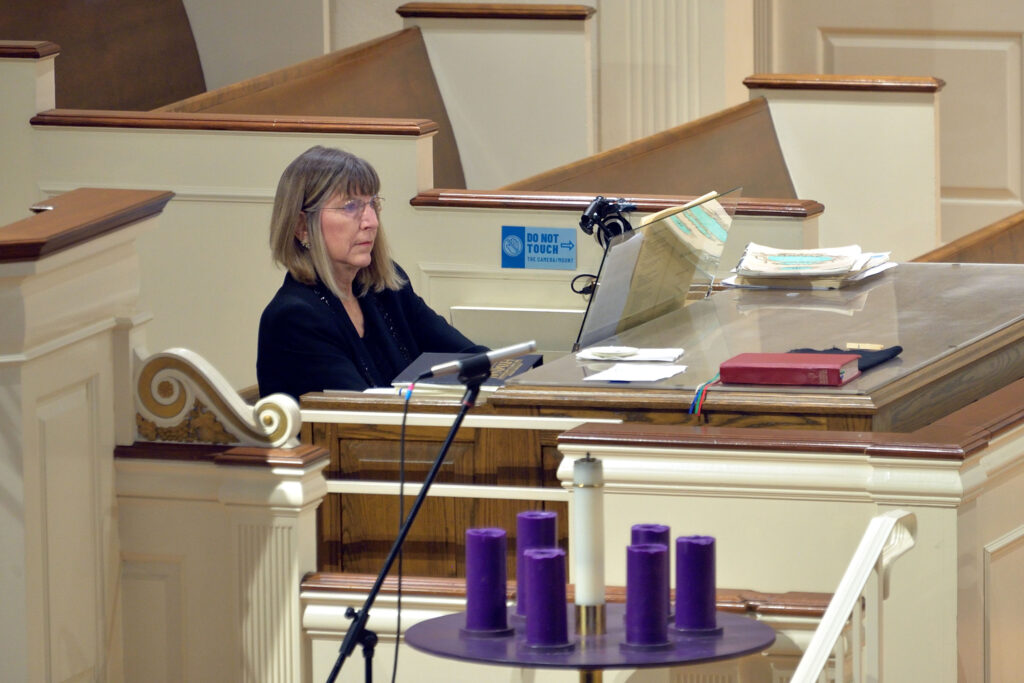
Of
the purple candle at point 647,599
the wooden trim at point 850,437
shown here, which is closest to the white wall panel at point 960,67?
the wooden trim at point 850,437

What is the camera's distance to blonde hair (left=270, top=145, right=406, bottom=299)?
356 cm

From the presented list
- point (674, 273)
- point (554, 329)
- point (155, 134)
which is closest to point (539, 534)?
point (674, 273)

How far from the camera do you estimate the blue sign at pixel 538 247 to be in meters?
4.77

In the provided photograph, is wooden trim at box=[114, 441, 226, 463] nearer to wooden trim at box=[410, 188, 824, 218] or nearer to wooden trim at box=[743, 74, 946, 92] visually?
wooden trim at box=[410, 188, 824, 218]

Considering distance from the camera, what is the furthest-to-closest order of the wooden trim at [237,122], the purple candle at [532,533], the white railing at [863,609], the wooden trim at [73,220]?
the wooden trim at [237,122] < the wooden trim at [73,220] < the purple candle at [532,533] < the white railing at [863,609]

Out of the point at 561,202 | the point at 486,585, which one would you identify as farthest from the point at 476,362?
the point at 561,202

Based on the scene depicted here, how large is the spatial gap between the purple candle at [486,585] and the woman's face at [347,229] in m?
1.52

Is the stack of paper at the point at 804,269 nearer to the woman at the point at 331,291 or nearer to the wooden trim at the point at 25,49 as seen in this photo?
the woman at the point at 331,291

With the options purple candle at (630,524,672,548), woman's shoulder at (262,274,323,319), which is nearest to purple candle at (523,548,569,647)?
purple candle at (630,524,672,548)

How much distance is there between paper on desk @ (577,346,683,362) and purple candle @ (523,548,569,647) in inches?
42.5

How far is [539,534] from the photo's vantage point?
2.17 meters

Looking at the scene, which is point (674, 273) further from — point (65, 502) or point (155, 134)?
point (155, 134)

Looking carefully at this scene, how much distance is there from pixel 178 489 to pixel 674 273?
137 centimetres

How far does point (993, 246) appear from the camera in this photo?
16.9 feet
